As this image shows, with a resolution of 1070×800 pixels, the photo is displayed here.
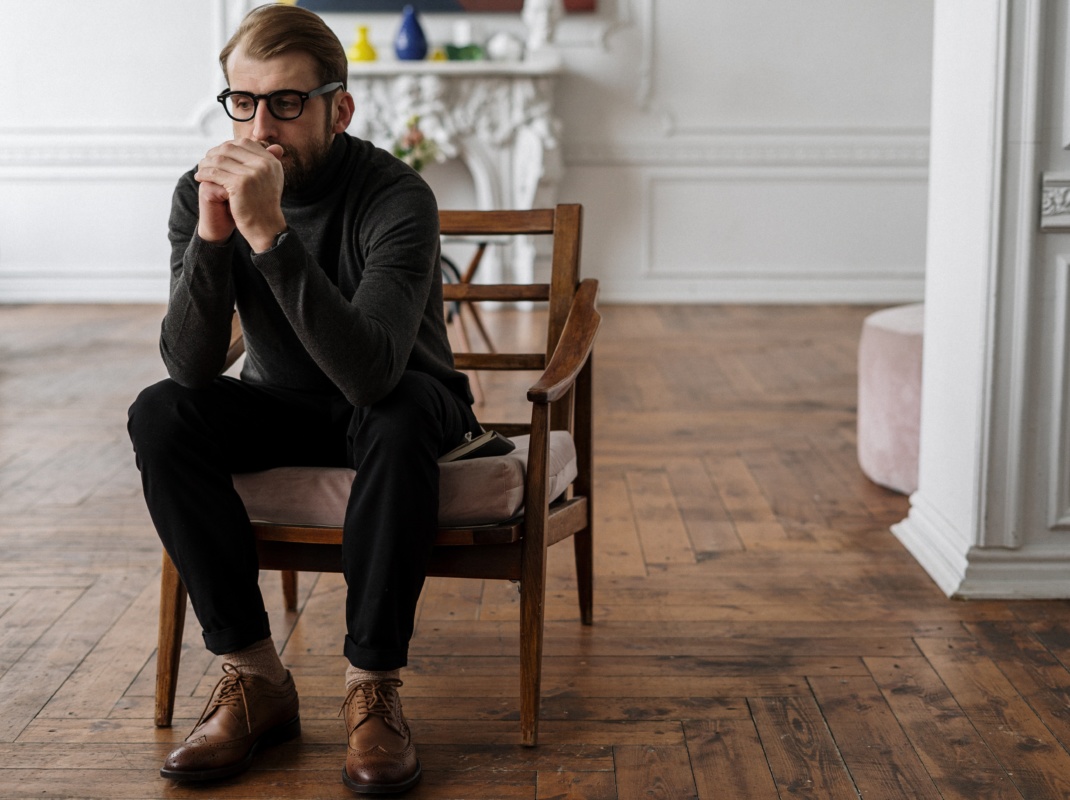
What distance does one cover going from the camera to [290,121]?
1801 mm

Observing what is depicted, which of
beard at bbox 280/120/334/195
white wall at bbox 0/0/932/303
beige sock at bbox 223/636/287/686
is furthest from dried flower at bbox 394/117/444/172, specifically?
beige sock at bbox 223/636/287/686

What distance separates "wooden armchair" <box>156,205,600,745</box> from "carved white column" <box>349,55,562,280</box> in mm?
4325

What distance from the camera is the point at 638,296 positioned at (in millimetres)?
6895

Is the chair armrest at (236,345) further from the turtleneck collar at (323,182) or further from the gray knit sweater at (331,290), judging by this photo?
the turtleneck collar at (323,182)

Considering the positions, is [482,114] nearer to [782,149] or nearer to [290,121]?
[782,149]

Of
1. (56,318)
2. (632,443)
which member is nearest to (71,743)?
(632,443)

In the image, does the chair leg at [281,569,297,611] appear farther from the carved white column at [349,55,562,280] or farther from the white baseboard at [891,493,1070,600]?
the carved white column at [349,55,562,280]

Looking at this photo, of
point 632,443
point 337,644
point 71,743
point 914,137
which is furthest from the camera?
point 914,137

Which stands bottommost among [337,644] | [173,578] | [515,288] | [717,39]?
[337,644]

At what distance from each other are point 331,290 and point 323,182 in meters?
0.27

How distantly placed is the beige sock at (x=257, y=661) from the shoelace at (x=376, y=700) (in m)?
0.15

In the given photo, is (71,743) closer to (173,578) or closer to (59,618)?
(173,578)

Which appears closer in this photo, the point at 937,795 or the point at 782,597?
the point at 937,795

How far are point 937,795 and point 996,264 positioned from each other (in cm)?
113
